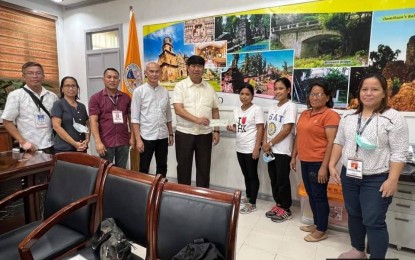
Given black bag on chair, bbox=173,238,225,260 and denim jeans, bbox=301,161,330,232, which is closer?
black bag on chair, bbox=173,238,225,260

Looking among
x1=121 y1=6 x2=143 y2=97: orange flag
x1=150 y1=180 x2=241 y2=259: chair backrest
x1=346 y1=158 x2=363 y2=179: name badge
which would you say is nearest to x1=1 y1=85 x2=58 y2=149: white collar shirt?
x1=121 y1=6 x2=143 y2=97: orange flag

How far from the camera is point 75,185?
158cm

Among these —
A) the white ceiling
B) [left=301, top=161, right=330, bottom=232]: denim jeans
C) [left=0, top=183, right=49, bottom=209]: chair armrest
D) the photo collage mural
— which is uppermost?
the white ceiling

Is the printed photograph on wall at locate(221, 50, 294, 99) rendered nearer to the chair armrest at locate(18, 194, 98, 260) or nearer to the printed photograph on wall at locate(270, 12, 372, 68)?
the printed photograph on wall at locate(270, 12, 372, 68)

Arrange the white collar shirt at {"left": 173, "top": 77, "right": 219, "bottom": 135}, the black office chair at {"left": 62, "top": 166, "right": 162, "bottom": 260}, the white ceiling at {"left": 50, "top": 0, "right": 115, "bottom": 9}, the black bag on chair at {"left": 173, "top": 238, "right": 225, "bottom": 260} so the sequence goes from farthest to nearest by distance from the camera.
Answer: the white ceiling at {"left": 50, "top": 0, "right": 115, "bottom": 9} → the white collar shirt at {"left": 173, "top": 77, "right": 219, "bottom": 135} → the black office chair at {"left": 62, "top": 166, "right": 162, "bottom": 260} → the black bag on chair at {"left": 173, "top": 238, "right": 225, "bottom": 260}

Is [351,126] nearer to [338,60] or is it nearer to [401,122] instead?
[401,122]

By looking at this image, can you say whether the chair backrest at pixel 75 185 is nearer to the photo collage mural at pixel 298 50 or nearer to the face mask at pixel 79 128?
the face mask at pixel 79 128

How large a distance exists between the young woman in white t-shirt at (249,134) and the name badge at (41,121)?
73.3 inches

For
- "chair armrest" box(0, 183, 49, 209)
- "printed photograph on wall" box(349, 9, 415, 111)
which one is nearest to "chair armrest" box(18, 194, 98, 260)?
"chair armrest" box(0, 183, 49, 209)

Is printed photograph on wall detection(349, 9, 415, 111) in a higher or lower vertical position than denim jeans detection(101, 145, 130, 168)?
higher

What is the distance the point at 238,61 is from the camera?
3084 mm

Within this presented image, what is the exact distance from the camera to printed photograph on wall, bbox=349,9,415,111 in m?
2.27

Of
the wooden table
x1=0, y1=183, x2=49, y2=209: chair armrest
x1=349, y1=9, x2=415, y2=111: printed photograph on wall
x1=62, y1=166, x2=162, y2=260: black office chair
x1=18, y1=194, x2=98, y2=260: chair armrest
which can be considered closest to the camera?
x1=18, y1=194, x2=98, y2=260: chair armrest

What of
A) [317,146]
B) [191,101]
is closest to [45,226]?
[191,101]
